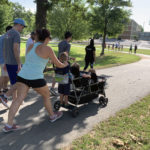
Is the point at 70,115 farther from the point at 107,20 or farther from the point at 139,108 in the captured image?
the point at 107,20

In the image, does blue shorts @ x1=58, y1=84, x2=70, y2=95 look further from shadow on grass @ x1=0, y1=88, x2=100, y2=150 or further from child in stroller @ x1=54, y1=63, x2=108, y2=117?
shadow on grass @ x1=0, y1=88, x2=100, y2=150

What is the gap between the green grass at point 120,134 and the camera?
3139mm

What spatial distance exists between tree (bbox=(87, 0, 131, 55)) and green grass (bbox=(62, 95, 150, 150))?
2034 centimetres

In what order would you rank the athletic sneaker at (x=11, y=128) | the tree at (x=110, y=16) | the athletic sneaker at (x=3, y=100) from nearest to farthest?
the athletic sneaker at (x=11, y=128) → the athletic sneaker at (x=3, y=100) → the tree at (x=110, y=16)

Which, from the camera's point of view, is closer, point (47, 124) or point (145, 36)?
point (47, 124)

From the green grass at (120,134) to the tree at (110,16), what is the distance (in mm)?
20342

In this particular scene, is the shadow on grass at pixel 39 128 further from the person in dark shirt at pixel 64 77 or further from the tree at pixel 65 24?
the tree at pixel 65 24

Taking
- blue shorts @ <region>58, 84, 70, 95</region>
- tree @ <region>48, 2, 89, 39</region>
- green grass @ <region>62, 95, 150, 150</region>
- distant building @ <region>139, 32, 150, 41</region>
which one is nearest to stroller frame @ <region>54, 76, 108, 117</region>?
blue shorts @ <region>58, 84, 70, 95</region>

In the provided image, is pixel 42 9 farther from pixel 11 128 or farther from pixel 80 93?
pixel 11 128

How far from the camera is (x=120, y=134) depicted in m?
3.54

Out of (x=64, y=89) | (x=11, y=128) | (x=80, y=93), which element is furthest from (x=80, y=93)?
(x=11, y=128)

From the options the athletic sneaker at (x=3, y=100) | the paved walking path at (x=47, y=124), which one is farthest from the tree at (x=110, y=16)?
the athletic sneaker at (x=3, y=100)

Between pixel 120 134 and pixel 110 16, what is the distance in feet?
71.0

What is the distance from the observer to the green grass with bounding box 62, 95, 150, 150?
3139mm
